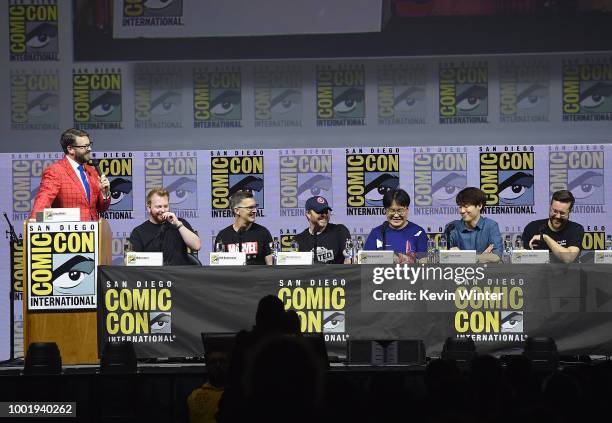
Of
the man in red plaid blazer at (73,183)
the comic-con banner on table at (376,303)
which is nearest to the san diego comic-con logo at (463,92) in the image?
the comic-con banner on table at (376,303)

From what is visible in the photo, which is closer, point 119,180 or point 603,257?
point 603,257

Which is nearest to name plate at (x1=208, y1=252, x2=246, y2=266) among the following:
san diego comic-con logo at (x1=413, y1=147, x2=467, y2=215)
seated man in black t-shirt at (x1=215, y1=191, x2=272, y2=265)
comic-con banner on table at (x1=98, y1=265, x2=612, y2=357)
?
comic-con banner on table at (x1=98, y1=265, x2=612, y2=357)

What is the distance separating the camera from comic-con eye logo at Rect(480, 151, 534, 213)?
10172 mm

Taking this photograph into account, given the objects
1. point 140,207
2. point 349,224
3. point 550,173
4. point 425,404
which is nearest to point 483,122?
point 550,173

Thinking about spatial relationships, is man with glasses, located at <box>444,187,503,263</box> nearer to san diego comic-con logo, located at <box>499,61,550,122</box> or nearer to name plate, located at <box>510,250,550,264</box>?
name plate, located at <box>510,250,550,264</box>

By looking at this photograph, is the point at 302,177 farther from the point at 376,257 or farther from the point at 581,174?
the point at 376,257

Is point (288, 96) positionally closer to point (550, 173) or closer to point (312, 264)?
point (550, 173)

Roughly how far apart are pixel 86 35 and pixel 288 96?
6.18 feet

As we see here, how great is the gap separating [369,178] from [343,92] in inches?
31.8

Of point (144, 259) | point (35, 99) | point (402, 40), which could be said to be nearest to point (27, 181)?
point (35, 99)

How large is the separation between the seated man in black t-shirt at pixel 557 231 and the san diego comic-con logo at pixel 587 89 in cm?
202

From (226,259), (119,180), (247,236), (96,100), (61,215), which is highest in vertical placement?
(96,100)

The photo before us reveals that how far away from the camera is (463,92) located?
10383 mm

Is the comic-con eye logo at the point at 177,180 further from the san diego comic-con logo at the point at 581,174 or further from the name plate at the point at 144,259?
the san diego comic-con logo at the point at 581,174
